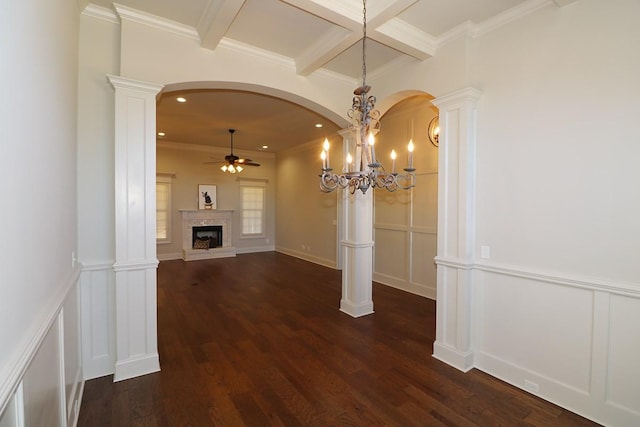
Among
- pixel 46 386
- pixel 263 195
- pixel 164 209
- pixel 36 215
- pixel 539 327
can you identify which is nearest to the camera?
pixel 36 215

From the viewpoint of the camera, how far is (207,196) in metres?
8.63

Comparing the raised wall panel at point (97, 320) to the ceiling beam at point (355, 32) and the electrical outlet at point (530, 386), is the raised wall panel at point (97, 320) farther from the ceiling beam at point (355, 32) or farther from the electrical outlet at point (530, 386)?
the electrical outlet at point (530, 386)

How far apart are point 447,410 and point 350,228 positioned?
2.42 meters

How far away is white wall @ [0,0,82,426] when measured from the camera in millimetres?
959

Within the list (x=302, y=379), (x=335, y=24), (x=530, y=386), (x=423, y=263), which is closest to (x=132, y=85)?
(x=335, y=24)

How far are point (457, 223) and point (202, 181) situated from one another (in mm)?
7442

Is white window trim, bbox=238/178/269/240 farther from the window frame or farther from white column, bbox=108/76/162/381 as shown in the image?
white column, bbox=108/76/162/381

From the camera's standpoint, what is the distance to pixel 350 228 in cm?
425

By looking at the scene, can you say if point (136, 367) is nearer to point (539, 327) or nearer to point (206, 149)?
point (539, 327)

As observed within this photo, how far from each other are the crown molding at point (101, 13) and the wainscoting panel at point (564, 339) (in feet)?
13.0

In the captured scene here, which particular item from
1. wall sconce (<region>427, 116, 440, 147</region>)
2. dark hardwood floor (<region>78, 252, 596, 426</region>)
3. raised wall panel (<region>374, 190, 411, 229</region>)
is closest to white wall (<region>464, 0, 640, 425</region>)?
dark hardwood floor (<region>78, 252, 596, 426</region>)

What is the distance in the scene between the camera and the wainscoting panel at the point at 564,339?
2051 millimetres

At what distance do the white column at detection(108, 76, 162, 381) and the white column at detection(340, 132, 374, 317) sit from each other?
7.97 ft

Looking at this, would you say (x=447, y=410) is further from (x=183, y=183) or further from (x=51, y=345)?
(x=183, y=183)
